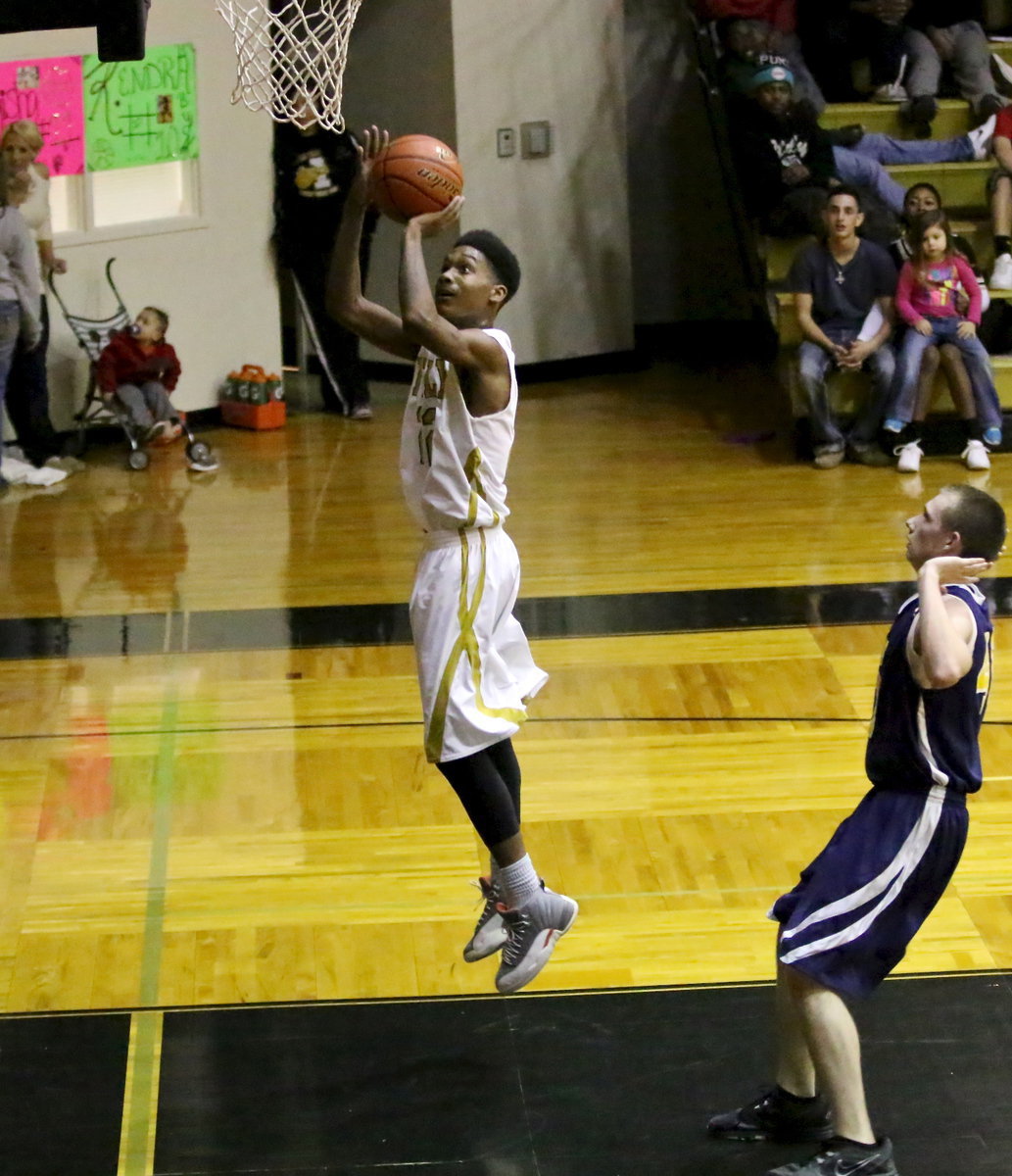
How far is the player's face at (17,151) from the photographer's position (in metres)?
8.66

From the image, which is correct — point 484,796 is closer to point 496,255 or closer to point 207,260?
point 496,255

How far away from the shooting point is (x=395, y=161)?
13.1 feet

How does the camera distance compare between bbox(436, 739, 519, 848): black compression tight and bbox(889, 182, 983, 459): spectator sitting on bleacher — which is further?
bbox(889, 182, 983, 459): spectator sitting on bleacher

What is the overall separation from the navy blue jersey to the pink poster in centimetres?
702

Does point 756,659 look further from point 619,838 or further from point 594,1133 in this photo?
point 594,1133

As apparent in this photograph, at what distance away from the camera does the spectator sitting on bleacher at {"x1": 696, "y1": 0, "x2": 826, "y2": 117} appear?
1005 cm

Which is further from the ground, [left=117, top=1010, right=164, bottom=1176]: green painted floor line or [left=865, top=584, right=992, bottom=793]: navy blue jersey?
[left=865, top=584, right=992, bottom=793]: navy blue jersey

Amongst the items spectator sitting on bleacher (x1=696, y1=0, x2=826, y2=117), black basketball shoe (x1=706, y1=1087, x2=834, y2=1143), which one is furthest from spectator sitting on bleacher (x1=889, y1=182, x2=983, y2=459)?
black basketball shoe (x1=706, y1=1087, x2=834, y2=1143)

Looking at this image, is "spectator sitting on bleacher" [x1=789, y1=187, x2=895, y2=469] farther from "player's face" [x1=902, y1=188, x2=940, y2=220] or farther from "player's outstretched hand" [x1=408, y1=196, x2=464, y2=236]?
"player's outstretched hand" [x1=408, y1=196, x2=464, y2=236]

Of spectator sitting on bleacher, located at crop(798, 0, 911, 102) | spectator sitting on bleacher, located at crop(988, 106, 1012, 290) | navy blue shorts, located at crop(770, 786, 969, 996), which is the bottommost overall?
navy blue shorts, located at crop(770, 786, 969, 996)

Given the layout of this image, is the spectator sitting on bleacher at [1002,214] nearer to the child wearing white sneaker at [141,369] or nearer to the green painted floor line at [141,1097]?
the child wearing white sneaker at [141,369]

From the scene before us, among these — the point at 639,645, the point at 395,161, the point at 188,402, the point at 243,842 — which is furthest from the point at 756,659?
the point at 188,402

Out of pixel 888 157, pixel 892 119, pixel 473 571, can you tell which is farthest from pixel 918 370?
pixel 473 571

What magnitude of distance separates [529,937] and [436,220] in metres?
1.56
